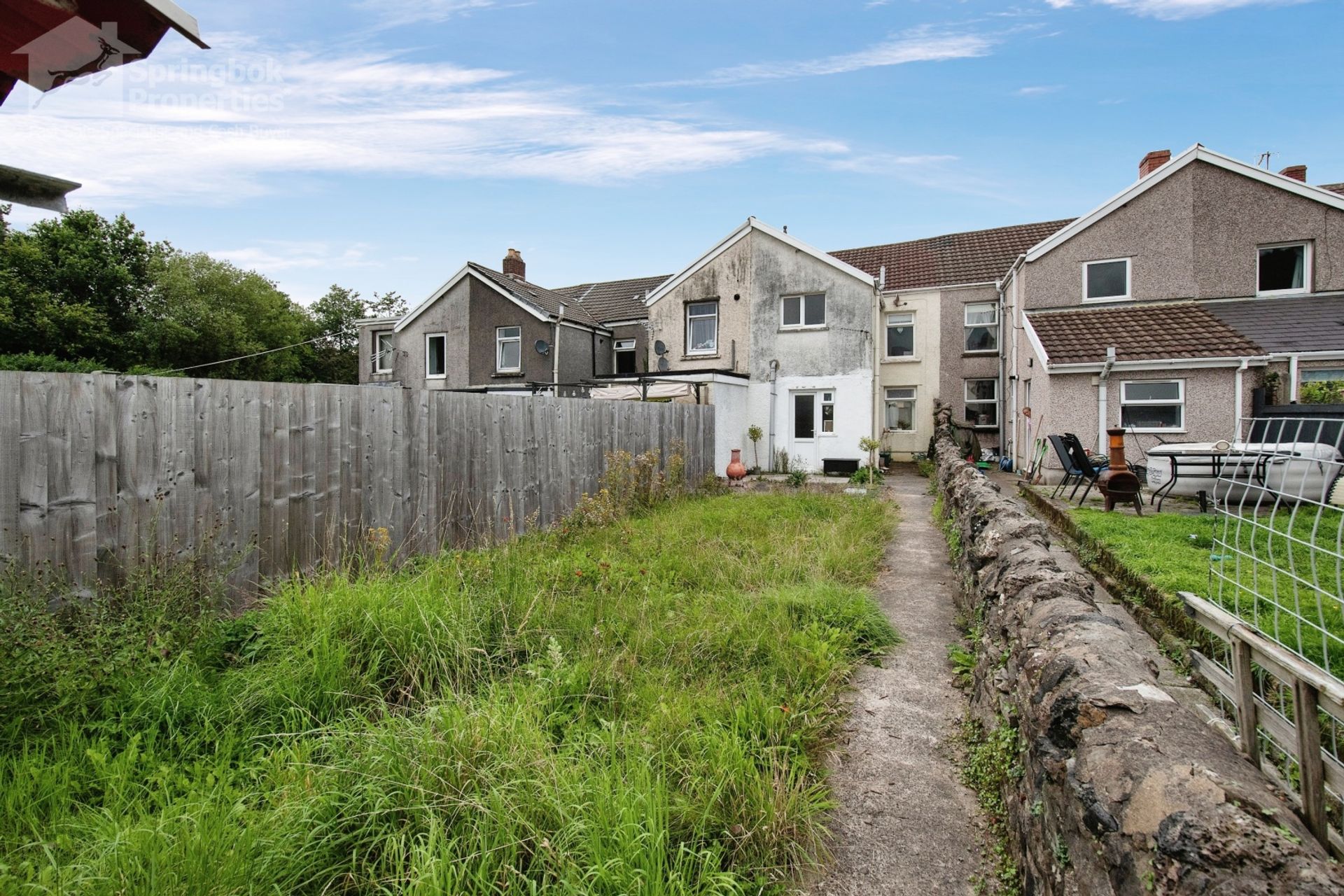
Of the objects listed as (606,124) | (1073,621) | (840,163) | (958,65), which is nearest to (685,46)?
(606,124)

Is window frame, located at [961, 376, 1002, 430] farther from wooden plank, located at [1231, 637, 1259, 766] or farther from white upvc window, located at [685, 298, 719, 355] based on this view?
wooden plank, located at [1231, 637, 1259, 766]

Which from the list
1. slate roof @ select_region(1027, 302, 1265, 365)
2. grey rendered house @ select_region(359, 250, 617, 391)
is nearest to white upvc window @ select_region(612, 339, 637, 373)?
grey rendered house @ select_region(359, 250, 617, 391)

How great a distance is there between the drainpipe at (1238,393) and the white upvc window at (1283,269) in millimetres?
3624

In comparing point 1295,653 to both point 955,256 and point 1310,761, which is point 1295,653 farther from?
point 955,256

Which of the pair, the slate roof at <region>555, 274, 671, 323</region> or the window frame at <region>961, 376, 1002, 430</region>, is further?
the slate roof at <region>555, 274, 671, 323</region>

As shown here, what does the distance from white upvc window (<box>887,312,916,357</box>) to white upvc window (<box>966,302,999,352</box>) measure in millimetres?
1768

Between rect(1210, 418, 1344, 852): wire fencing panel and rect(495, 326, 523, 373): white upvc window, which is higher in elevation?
rect(495, 326, 523, 373): white upvc window

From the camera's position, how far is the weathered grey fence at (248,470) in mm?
3883

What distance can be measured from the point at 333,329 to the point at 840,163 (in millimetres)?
41405

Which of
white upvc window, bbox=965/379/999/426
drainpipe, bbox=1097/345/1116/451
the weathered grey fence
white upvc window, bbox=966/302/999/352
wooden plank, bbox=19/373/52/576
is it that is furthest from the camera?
white upvc window, bbox=965/379/999/426

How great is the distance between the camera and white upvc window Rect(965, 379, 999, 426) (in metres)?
21.5

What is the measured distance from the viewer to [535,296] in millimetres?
23266

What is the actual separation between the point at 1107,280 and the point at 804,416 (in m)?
8.43

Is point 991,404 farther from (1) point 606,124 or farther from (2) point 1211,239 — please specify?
(1) point 606,124
